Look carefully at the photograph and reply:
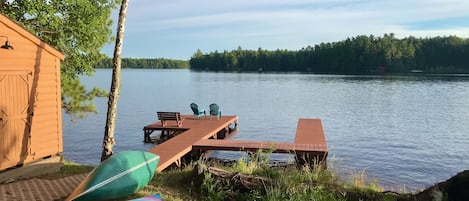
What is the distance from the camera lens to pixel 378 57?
376 feet

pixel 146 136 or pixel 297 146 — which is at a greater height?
pixel 297 146

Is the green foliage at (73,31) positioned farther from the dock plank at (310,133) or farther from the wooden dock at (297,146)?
the dock plank at (310,133)

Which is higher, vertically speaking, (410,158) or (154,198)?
(154,198)

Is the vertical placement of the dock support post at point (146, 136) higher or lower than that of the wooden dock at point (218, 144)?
lower

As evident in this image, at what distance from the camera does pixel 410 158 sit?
58.0ft

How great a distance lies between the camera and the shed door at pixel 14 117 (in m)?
8.38

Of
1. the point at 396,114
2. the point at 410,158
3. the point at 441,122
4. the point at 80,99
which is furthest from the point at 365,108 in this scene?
the point at 80,99

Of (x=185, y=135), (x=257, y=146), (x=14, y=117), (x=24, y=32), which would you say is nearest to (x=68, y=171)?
(x=14, y=117)

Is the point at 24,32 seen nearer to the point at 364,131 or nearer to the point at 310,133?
the point at 310,133

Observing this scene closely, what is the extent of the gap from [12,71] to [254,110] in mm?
26384

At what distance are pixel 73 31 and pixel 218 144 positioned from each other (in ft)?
20.5

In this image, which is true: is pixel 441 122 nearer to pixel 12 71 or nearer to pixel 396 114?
pixel 396 114

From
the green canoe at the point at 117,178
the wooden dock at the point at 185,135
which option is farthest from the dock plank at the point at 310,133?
the green canoe at the point at 117,178

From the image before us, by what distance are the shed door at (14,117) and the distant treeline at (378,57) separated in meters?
112
